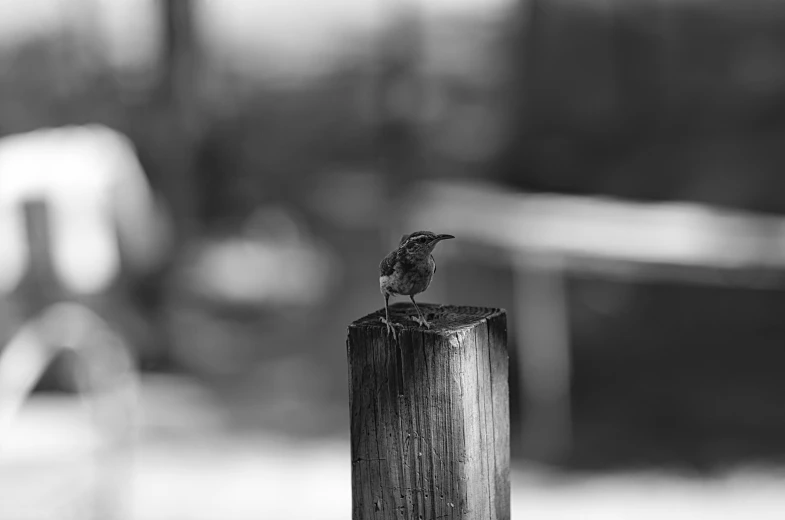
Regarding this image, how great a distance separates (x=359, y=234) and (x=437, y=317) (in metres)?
5.39

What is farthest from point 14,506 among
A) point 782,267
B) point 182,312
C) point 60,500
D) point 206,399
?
point 782,267

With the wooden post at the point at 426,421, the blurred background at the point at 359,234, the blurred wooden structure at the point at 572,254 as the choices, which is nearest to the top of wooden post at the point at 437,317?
the wooden post at the point at 426,421

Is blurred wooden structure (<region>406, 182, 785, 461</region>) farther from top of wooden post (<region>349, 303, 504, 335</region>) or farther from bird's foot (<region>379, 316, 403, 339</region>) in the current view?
bird's foot (<region>379, 316, 403, 339</region>)

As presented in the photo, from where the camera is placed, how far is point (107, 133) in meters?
7.48

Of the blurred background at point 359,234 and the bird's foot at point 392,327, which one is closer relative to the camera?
the bird's foot at point 392,327

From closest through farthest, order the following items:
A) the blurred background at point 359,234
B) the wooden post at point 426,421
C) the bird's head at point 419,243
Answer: the wooden post at point 426,421, the bird's head at point 419,243, the blurred background at point 359,234

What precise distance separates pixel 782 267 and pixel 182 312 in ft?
15.9

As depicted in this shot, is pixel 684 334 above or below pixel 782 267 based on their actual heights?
below

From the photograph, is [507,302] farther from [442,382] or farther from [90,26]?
[442,382]

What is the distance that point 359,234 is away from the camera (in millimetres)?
7152

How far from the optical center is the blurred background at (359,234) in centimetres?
564

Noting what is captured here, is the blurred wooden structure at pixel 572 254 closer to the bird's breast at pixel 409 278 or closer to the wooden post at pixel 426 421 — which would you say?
the bird's breast at pixel 409 278

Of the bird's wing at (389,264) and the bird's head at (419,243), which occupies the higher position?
the bird's head at (419,243)

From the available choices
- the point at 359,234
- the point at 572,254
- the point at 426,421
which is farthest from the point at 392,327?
the point at 359,234
